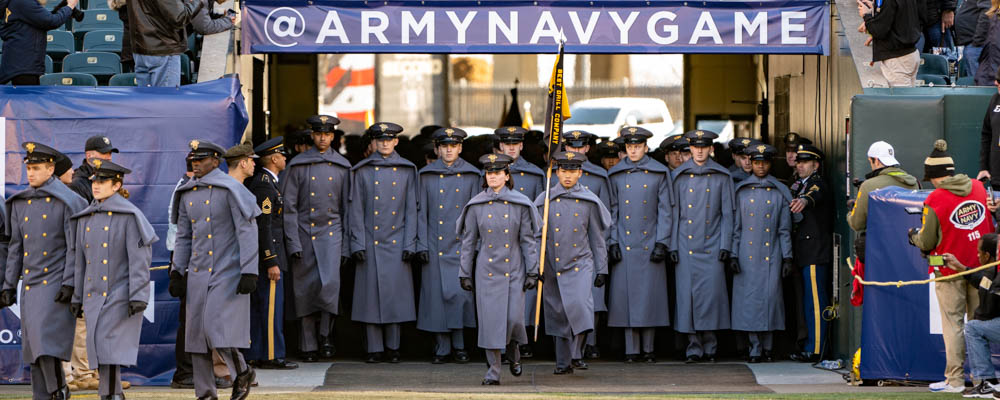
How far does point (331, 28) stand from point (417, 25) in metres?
0.80

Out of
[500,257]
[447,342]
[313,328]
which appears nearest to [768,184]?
[500,257]

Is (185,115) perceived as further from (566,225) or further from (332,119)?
(566,225)

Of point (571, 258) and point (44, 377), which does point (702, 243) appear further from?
point (44, 377)

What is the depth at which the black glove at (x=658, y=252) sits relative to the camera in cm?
1367

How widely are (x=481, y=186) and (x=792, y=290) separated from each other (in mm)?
3180

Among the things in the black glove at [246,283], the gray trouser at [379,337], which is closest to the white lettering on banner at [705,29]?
the gray trouser at [379,337]

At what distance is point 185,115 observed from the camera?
39.1 ft

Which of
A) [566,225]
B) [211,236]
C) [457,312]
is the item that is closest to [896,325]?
[566,225]

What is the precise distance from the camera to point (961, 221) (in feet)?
35.0

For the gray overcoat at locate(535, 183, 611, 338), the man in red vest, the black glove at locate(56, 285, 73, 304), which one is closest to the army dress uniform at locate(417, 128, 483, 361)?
the gray overcoat at locate(535, 183, 611, 338)

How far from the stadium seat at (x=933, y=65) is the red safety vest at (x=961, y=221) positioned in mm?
3815

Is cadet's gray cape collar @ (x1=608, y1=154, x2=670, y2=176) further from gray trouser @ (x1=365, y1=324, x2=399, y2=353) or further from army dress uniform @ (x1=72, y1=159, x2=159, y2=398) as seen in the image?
army dress uniform @ (x1=72, y1=159, x2=159, y2=398)

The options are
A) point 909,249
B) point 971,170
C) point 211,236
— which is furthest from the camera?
point 971,170

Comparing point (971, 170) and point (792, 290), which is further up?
point (971, 170)
